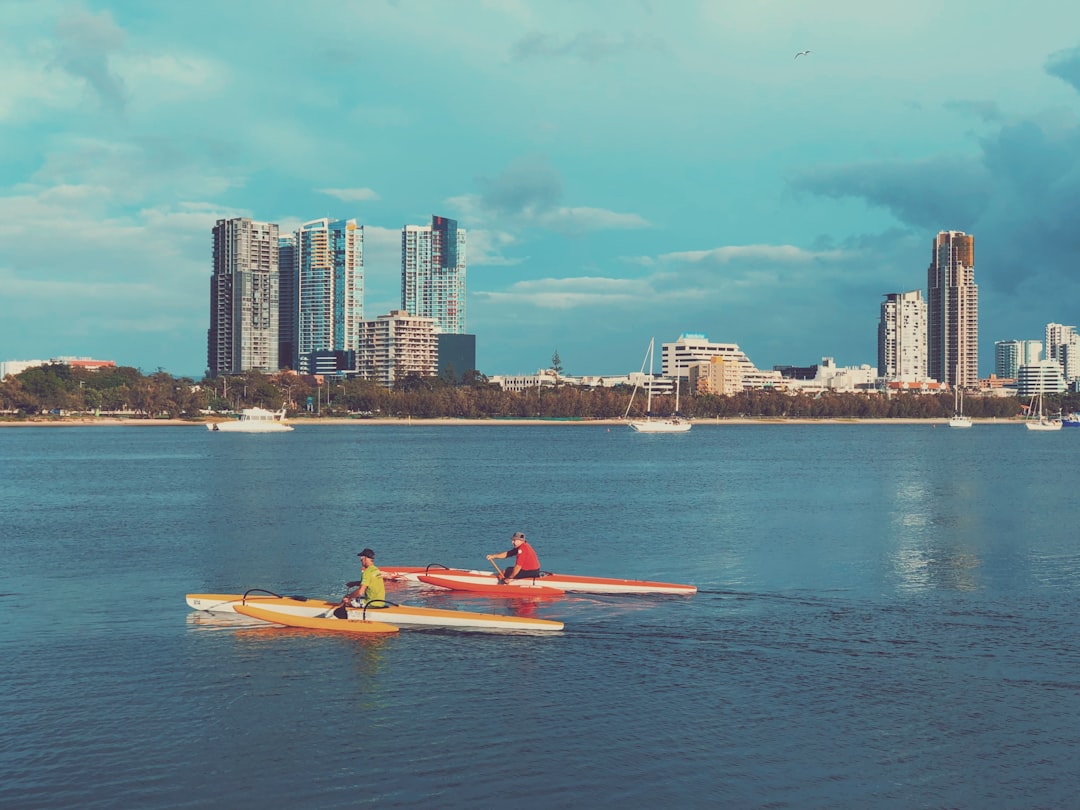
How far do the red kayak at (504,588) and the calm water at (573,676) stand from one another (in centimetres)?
91

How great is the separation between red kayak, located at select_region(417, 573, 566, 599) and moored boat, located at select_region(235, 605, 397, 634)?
6.11 meters

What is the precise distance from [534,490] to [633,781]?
5944 centimetres

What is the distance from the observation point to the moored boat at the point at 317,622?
90.6ft

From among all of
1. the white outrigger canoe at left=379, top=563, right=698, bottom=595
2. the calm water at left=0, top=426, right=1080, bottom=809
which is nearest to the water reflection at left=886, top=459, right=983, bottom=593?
the calm water at left=0, top=426, right=1080, bottom=809

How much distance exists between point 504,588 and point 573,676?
9.71m

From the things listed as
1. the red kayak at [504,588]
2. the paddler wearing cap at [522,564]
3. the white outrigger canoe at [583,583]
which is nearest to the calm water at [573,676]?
the white outrigger canoe at [583,583]

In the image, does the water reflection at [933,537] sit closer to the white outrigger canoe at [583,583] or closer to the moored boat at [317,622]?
the white outrigger canoe at [583,583]

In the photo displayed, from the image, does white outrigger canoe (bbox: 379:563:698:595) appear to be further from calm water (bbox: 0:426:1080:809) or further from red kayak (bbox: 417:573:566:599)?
calm water (bbox: 0:426:1080:809)

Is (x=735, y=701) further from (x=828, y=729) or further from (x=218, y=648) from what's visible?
(x=218, y=648)

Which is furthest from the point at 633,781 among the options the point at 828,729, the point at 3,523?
the point at 3,523

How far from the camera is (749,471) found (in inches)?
3935

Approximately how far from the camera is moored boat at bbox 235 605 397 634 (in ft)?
90.6

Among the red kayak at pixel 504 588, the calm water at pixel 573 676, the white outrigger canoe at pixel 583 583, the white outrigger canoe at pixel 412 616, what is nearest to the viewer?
the calm water at pixel 573 676

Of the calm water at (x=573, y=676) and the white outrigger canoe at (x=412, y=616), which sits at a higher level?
the white outrigger canoe at (x=412, y=616)
